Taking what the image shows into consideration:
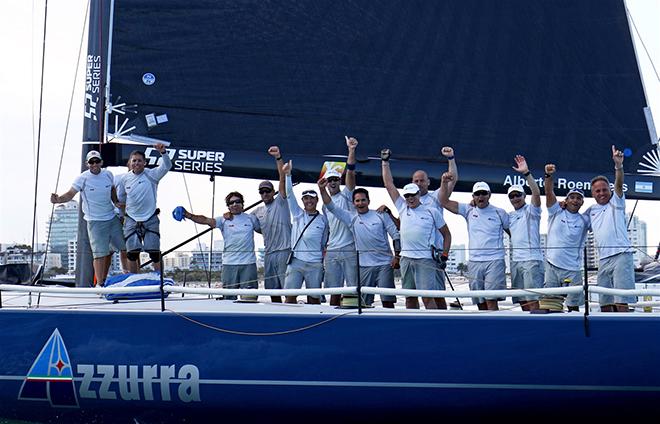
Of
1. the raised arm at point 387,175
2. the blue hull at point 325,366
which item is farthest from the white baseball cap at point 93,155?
the raised arm at point 387,175

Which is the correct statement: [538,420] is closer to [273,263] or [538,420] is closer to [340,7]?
[273,263]

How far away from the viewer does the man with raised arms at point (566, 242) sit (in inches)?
269

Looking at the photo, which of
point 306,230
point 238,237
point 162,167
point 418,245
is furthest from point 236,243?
point 418,245

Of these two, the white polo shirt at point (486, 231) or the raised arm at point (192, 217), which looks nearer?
the white polo shirt at point (486, 231)

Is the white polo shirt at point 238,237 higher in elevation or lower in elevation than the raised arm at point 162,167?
lower

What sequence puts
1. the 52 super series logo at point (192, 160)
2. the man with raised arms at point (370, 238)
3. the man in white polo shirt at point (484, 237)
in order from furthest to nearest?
the 52 super series logo at point (192, 160), the man with raised arms at point (370, 238), the man in white polo shirt at point (484, 237)

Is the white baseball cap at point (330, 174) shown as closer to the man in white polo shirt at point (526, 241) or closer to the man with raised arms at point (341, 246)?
the man with raised arms at point (341, 246)

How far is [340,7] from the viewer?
27.1ft

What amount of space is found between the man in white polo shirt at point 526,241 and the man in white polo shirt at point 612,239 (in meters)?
0.37

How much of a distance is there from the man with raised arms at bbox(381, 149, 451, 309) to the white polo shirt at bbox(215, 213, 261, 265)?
1.13m

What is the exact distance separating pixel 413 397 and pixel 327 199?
1.50 meters

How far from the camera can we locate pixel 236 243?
24.3 ft

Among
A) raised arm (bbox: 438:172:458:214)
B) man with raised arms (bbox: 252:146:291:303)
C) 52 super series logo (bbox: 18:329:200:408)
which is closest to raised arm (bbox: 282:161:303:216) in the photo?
man with raised arms (bbox: 252:146:291:303)

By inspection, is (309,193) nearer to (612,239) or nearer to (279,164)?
(279,164)
